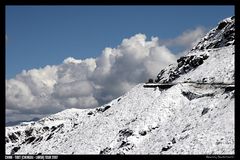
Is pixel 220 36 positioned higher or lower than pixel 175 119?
higher

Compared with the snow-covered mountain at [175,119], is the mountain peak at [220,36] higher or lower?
higher

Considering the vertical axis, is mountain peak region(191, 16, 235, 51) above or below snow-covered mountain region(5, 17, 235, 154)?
above

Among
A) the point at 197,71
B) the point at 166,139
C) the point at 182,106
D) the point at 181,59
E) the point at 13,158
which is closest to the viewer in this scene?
the point at 13,158

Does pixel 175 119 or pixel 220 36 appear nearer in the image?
pixel 175 119

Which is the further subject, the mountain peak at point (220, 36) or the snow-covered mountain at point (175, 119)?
the mountain peak at point (220, 36)

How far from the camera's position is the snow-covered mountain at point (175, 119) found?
115 feet

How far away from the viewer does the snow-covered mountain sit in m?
35.0

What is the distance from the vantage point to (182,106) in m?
49.4

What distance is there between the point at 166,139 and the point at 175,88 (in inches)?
585

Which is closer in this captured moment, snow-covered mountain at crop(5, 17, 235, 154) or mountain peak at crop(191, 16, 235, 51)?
snow-covered mountain at crop(5, 17, 235, 154)

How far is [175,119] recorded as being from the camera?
45.2 meters
